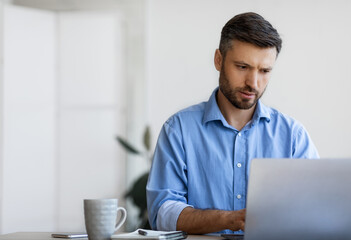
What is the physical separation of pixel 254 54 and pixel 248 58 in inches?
1.0

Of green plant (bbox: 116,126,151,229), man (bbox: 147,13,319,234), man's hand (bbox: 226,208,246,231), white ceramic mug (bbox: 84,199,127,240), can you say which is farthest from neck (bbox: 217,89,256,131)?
green plant (bbox: 116,126,151,229)

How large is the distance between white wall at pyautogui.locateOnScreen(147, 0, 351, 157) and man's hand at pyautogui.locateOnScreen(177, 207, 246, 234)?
3.01 m

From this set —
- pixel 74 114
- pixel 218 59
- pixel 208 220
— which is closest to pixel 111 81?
pixel 74 114

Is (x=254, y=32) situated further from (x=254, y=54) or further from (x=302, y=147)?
(x=302, y=147)

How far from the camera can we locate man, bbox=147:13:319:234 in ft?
6.48

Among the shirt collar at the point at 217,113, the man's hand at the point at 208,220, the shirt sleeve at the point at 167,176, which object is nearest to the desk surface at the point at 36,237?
the man's hand at the point at 208,220

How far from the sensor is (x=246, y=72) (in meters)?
2.00

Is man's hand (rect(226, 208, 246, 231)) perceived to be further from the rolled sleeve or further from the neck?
the neck

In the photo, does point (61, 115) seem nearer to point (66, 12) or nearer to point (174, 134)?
point (66, 12)

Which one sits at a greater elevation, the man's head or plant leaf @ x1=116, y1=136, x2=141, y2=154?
the man's head

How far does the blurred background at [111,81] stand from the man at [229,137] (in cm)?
261

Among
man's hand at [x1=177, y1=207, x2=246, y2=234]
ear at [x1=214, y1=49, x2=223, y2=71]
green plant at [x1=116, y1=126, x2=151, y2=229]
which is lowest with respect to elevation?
green plant at [x1=116, y1=126, x2=151, y2=229]

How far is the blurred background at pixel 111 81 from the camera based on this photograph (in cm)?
462

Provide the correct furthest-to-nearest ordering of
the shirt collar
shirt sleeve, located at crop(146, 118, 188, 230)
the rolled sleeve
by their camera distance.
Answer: the shirt collar
shirt sleeve, located at crop(146, 118, 188, 230)
the rolled sleeve
